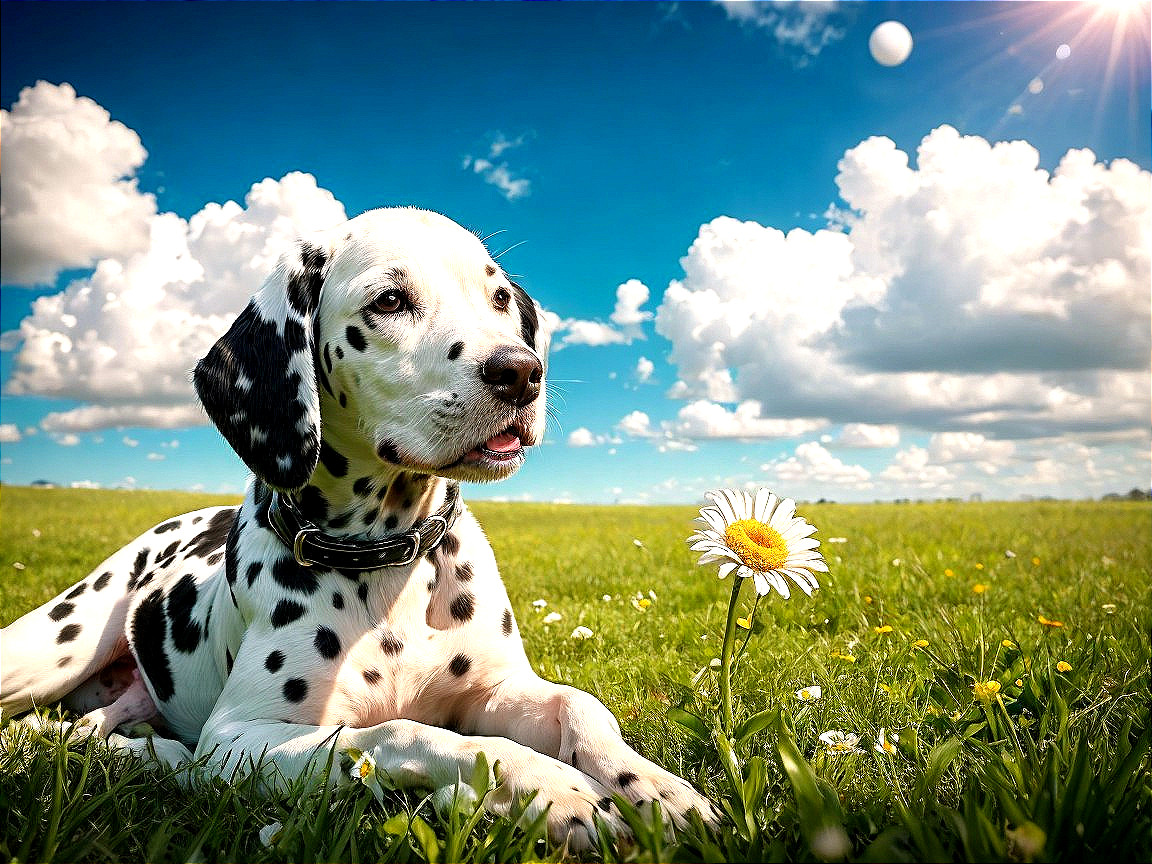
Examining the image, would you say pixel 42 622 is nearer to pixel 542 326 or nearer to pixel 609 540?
pixel 542 326

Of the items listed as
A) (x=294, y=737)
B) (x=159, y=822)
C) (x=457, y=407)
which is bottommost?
(x=159, y=822)

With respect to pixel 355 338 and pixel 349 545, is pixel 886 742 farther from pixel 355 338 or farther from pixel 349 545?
pixel 355 338

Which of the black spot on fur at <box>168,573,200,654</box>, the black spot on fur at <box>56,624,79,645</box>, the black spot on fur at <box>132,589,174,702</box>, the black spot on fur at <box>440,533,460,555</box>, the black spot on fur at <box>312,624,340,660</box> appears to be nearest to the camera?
the black spot on fur at <box>312,624,340,660</box>

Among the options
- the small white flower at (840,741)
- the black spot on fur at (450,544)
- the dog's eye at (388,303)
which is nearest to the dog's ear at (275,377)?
the dog's eye at (388,303)

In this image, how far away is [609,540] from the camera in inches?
587

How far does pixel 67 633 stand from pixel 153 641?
646 millimetres

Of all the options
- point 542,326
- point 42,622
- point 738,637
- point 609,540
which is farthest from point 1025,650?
point 609,540

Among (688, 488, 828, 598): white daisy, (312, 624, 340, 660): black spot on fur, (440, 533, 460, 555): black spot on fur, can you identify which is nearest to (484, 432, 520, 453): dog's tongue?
(440, 533, 460, 555): black spot on fur

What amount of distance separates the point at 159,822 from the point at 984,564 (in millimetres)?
8585

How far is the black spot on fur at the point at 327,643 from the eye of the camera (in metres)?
3.54

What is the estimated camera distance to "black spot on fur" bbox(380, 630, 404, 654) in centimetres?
358

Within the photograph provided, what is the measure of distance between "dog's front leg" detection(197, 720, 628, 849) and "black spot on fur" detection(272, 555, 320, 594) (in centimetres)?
62

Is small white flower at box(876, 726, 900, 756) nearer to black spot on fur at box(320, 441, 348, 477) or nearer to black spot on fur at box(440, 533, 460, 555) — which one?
black spot on fur at box(440, 533, 460, 555)

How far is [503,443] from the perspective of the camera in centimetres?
350
